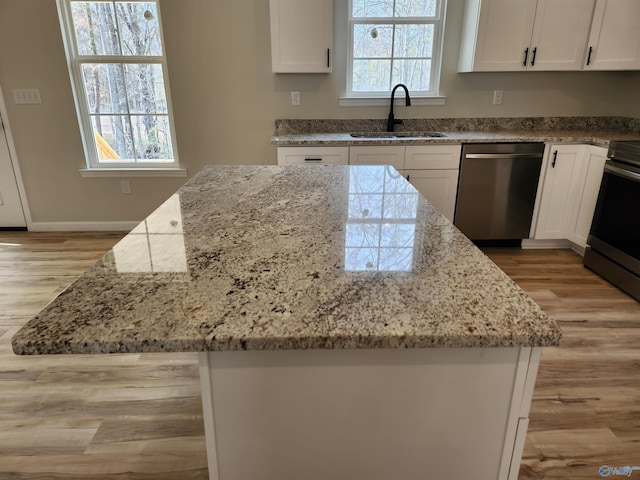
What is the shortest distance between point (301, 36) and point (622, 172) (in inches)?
94.9

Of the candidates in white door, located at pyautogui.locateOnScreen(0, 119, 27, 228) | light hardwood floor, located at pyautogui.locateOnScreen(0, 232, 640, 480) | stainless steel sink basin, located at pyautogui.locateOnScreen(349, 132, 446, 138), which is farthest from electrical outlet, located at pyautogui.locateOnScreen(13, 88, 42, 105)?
stainless steel sink basin, located at pyautogui.locateOnScreen(349, 132, 446, 138)

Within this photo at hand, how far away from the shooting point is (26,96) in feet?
11.4

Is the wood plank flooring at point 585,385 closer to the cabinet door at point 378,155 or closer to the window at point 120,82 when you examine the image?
the cabinet door at point 378,155

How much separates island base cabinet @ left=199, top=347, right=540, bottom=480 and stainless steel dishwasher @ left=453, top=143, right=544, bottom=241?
2.62 meters

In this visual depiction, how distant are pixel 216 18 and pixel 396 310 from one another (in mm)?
3307

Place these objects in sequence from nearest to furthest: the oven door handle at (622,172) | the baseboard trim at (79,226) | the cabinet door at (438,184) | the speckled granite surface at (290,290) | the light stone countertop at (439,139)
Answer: the speckled granite surface at (290,290), the oven door handle at (622,172), the light stone countertop at (439,139), the cabinet door at (438,184), the baseboard trim at (79,226)

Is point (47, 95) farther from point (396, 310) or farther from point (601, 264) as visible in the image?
point (601, 264)

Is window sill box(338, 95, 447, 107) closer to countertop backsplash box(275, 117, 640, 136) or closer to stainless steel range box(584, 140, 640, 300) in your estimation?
countertop backsplash box(275, 117, 640, 136)

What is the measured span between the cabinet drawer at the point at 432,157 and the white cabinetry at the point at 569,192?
702 mm

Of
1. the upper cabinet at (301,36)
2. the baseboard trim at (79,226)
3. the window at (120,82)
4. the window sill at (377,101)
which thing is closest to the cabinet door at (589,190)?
the window sill at (377,101)

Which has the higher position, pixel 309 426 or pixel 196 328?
pixel 196 328

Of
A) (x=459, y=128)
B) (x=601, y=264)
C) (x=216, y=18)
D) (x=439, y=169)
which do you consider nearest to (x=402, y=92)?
(x=459, y=128)

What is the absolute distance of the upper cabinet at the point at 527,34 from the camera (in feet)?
10.2

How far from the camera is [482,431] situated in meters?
0.88
